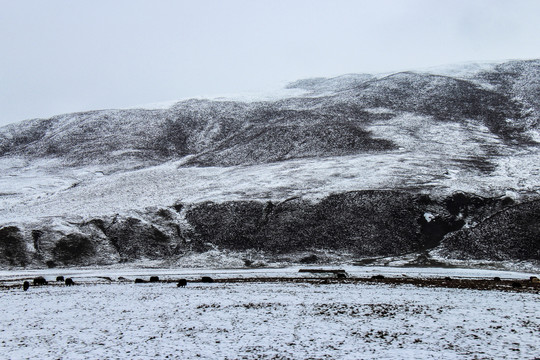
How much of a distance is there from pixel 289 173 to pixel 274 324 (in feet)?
225

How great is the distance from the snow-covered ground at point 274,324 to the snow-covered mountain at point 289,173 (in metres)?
30.9

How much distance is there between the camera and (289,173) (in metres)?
88.9

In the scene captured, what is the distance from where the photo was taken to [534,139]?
105 m

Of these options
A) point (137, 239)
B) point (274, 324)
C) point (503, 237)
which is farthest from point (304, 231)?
point (274, 324)

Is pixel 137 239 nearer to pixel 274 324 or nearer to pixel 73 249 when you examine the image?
pixel 73 249

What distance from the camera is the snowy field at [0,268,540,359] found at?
16219mm

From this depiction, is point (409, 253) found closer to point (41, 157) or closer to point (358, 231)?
point (358, 231)

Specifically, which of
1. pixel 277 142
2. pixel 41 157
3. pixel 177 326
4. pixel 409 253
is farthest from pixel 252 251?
pixel 41 157

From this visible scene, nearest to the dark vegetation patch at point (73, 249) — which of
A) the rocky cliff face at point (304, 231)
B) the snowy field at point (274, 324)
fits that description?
the rocky cliff face at point (304, 231)

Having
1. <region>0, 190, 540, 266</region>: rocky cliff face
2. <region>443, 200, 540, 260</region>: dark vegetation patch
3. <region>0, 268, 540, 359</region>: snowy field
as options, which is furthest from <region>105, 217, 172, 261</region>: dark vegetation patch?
<region>443, 200, 540, 260</region>: dark vegetation patch

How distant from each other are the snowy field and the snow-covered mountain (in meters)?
30.6

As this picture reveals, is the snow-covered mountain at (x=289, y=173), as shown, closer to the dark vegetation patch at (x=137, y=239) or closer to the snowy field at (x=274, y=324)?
the dark vegetation patch at (x=137, y=239)

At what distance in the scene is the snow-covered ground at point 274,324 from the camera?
53.2 ft

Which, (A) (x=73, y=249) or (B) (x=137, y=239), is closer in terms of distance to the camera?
(A) (x=73, y=249)
